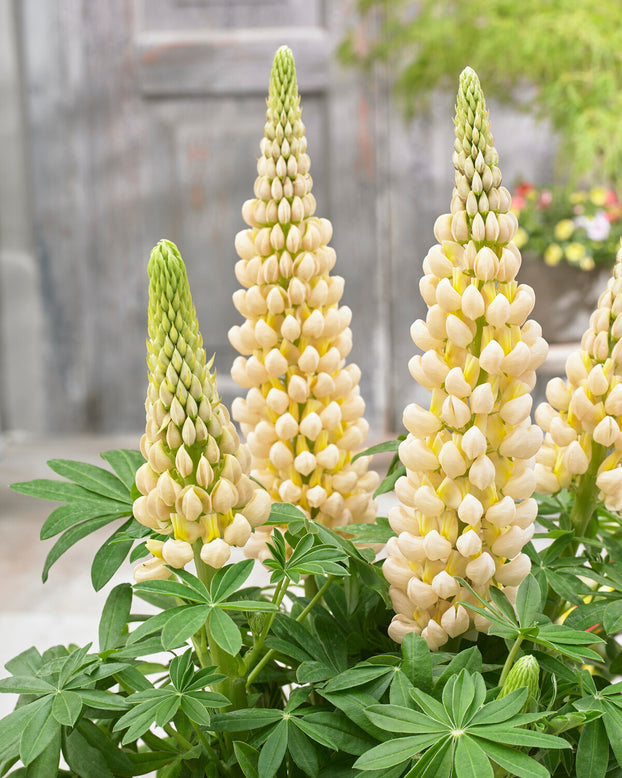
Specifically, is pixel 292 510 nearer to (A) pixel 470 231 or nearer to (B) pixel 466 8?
(A) pixel 470 231

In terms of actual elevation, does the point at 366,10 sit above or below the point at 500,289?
above

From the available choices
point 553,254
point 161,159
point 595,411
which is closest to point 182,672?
point 595,411

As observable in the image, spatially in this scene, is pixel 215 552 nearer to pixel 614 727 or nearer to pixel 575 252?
pixel 614 727

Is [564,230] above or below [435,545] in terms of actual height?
above

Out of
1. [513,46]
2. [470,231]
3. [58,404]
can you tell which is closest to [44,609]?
[58,404]

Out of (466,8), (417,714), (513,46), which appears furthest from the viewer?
(466,8)

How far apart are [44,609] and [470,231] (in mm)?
1527

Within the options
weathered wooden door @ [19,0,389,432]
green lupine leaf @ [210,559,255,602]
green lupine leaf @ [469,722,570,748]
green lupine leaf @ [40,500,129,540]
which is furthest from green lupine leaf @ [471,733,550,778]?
weathered wooden door @ [19,0,389,432]

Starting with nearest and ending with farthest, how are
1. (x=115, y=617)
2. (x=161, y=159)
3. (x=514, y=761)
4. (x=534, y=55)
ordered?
(x=514, y=761) → (x=115, y=617) → (x=534, y=55) → (x=161, y=159)

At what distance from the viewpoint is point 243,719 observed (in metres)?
0.34

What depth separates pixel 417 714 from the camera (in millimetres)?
305

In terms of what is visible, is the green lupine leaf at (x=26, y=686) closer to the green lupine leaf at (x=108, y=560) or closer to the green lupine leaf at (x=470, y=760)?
the green lupine leaf at (x=108, y=560)

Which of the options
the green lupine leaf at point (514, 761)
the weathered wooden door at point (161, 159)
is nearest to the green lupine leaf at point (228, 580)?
the green lupine leaf at point (514, 761)

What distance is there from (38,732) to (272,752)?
0.09 meters
